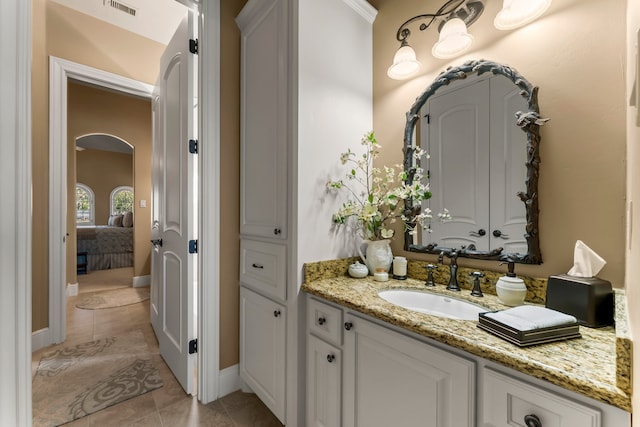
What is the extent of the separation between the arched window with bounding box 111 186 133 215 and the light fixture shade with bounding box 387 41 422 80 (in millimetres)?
10182

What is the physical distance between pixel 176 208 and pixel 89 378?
4.45 ft

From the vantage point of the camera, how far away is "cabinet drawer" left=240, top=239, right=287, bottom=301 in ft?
4.75

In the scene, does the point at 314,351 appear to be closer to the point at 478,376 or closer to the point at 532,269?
the point at 478,376

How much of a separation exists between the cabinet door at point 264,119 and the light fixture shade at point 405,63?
23.4 inches

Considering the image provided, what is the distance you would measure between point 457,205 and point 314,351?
38.3 inches

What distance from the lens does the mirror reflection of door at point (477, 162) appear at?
1190mm

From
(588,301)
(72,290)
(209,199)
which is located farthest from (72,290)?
(588,301)

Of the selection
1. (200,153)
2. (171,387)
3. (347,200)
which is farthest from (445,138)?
(171,387)

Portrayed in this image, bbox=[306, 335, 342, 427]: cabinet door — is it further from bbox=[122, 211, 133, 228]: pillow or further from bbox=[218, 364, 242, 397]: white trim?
bbox=[122, 211, 133, 228]: pillow

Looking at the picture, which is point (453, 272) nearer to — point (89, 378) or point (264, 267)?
point (264, 267)

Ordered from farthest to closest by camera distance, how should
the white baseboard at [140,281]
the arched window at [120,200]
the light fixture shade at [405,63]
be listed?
the arched window at [120,200], the white baseboard at [140,281], the light fixture shade at [405,63]

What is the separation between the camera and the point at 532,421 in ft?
2.15

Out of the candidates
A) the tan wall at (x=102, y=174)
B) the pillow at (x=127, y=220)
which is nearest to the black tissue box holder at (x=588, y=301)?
the pillow at (x=127, y=220)

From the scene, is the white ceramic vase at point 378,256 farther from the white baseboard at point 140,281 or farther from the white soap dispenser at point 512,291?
the white baseboard at point 140,281
